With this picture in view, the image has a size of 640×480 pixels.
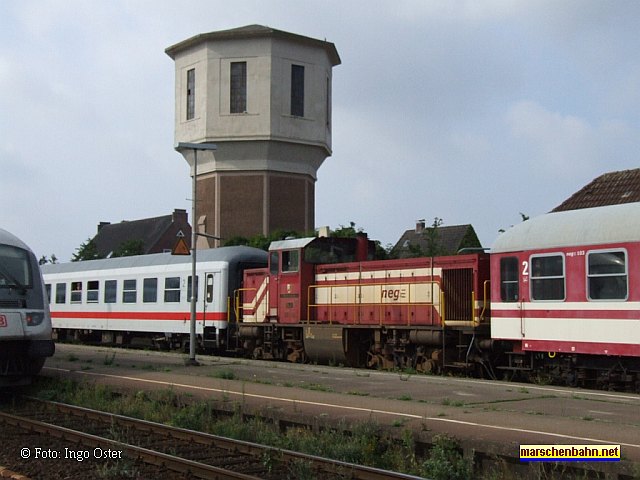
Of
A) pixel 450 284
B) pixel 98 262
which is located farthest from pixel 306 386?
pixel 98 262

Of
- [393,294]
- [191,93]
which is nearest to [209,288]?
[393,294]

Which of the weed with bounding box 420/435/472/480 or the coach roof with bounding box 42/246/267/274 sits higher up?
the coach roof with bounding box 42/246/267/274

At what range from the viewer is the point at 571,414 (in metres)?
11.0

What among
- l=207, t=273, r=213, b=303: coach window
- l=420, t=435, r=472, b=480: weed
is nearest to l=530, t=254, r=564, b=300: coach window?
l=420, t=435, r=472, b=480: weed

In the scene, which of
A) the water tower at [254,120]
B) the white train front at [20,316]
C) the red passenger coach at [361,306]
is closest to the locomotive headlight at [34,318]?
the white train front at [20,316]

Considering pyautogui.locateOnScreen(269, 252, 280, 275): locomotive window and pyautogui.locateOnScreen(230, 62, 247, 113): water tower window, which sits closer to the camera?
pyautogui.locateOnScreen(269, 252, 280, 275): locomotive window

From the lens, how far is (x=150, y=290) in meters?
28.0

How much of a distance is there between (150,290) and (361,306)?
10.7 metres

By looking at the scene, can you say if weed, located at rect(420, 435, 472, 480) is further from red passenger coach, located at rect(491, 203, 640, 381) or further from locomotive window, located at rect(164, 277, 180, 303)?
locomotive window, located at rect(164, 277, 180, 303)

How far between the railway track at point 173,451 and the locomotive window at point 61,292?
2189 centimetres

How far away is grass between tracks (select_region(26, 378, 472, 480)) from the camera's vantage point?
8281 mm

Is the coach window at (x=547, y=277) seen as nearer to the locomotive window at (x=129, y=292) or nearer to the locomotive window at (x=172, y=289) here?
the locomotive window at (x=172, y=289)

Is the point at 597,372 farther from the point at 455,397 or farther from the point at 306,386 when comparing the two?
the point at 306,386

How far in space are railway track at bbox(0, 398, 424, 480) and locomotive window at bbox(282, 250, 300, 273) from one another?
11120 millimetres
